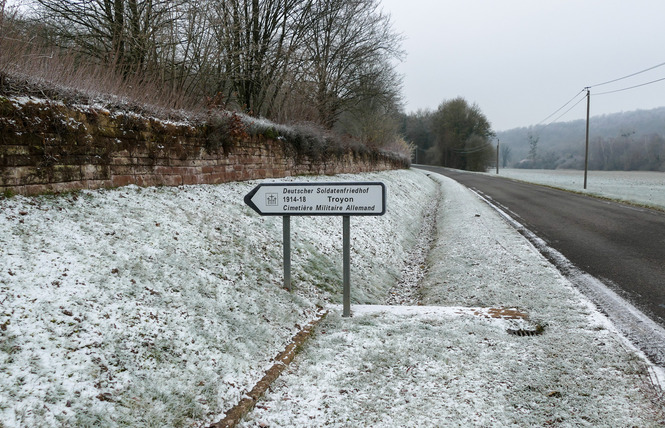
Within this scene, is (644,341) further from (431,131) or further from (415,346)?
(431,131)

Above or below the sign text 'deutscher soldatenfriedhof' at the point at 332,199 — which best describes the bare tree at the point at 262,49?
above

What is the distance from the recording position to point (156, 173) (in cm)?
646

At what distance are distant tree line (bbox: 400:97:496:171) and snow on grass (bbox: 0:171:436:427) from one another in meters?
71.9

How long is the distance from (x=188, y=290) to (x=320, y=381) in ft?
5.35

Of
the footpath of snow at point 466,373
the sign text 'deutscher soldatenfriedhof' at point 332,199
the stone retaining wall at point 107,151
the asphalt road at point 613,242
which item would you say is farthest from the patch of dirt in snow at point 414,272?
the stone retaining wall at point 107,151

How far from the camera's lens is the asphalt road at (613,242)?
554 cm

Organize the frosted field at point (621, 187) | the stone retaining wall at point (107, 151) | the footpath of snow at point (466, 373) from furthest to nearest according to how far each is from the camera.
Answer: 1. the frosted field at point (621, 187)
2. the stone retaining wall at point (107, 151)
3. the footpath of snow at point (466, 373)

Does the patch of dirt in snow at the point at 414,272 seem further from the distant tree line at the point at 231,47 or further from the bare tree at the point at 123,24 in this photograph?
the bare tree at the point at 123,24

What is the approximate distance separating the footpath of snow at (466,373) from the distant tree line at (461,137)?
72544 millimetres

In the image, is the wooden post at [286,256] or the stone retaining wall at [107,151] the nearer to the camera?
the stone retaining wall at [107,151]

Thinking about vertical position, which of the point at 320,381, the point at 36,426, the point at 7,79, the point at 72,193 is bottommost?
the point at 320,381

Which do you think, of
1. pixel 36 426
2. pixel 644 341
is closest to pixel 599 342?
pixel 644 341

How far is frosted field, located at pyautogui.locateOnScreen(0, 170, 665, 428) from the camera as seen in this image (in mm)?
2607

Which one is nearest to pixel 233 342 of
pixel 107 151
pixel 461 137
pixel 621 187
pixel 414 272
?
pixel 107 151
